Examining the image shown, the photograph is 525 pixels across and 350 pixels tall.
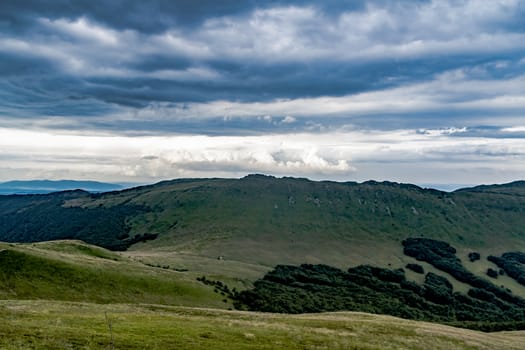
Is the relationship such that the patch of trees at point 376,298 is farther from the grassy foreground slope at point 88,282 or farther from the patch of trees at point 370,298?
the grassy foreground slope at point 88,282

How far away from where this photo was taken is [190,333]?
38.0m

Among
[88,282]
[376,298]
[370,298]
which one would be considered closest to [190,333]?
[88,282]

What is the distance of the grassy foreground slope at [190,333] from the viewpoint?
3153cm

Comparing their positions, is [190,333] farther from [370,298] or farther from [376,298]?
[376,298]

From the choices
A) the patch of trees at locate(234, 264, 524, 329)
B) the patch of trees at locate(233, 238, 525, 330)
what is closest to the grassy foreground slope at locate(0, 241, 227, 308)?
the patch of trees at locate(233, 238, 525, 330)

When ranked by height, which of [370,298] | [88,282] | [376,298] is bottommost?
[376,298]

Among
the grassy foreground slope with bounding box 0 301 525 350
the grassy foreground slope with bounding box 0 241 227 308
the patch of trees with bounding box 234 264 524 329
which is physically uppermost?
the grassy foreground slope with bounding box 0 301 525 350

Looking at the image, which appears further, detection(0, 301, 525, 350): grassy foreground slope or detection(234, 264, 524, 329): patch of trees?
detection(234, 264, 524, 329): patch of trees

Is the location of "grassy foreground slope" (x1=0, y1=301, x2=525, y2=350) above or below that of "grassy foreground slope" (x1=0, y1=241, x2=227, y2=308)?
above

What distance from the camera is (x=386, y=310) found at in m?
151

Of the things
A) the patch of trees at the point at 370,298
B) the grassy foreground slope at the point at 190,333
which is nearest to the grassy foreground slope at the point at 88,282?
the patch of trees at the point at 370,298

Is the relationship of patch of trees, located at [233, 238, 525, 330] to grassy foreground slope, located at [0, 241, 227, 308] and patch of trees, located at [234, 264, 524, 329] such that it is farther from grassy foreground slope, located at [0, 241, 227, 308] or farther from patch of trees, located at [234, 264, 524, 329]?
grassy foreground slope, located at [0, 241, 227, 308]

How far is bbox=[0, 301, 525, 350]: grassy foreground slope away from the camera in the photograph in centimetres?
3153

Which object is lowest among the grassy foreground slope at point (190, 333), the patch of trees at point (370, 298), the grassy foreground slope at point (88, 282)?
the patch of trees at point (370, 298)
